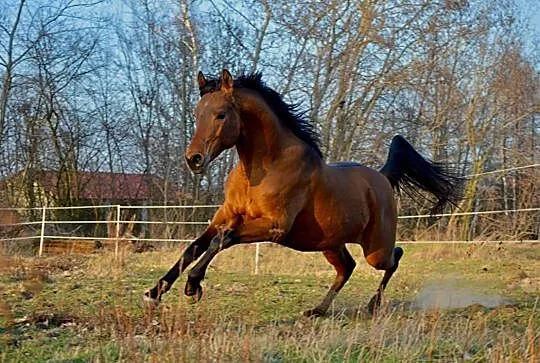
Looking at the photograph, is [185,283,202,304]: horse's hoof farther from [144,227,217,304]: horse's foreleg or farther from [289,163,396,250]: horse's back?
[289,163,396,250]: horse's back

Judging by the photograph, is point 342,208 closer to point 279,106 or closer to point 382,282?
point 279,106

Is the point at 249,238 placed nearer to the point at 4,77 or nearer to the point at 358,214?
the point at 358,214

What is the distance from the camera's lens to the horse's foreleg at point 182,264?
464cm

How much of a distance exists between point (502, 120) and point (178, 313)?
20268mm

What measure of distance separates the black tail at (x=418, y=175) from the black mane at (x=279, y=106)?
6.43 ft

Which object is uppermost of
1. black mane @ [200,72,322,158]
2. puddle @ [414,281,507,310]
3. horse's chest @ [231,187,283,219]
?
black mane @ [200,72,322,158]

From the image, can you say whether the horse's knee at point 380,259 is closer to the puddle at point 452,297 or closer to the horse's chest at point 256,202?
the puddle at point 452,297

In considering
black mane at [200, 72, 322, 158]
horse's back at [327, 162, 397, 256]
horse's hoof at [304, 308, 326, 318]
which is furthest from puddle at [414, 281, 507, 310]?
black mane at [200, 72, 322, 158]

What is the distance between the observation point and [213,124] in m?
5.13

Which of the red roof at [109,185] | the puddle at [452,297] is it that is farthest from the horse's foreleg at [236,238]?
the red roof at [109,185]

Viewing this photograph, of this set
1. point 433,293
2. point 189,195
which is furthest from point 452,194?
point 189,195

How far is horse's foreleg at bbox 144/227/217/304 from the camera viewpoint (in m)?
4.64

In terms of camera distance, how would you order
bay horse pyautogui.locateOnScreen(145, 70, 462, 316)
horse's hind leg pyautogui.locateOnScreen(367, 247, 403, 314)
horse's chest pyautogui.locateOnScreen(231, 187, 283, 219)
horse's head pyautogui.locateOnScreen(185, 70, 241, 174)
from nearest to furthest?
horse's head pyautogui.locateOnScreen(185, 70, 241, 174)
bay horse pyautogui.locateOnScreen(145, 70, 462, 316)
horse's chest pyautogui.locateOnScreen(231, 187, 283, 219)
horse's hind leg pyautogui.locateOnScreen(367, 247, 403, 314)

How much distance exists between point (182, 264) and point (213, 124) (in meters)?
1.18
